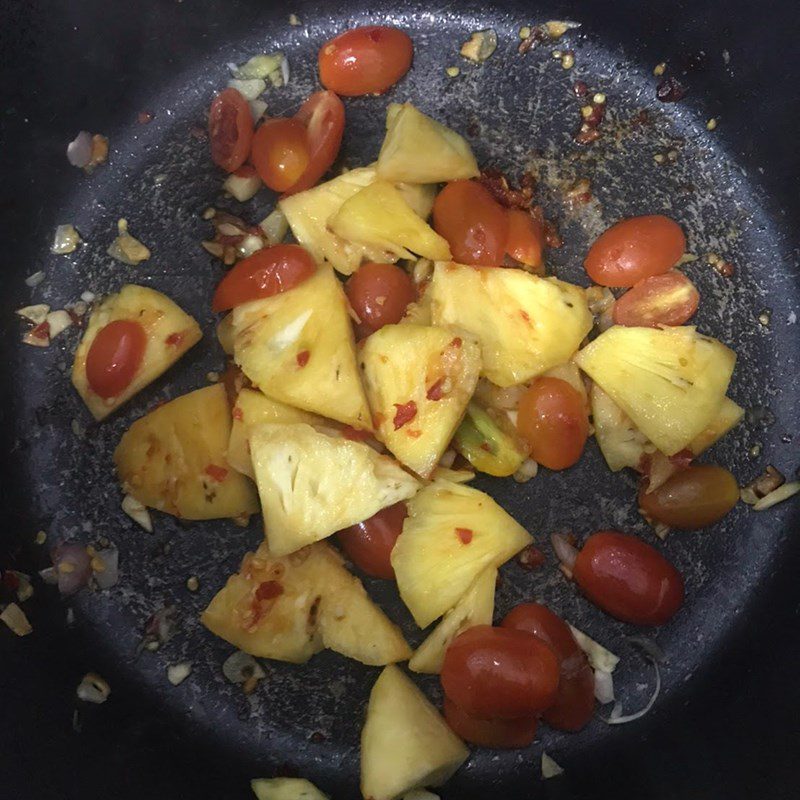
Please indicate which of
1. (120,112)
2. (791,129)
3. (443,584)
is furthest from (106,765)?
(791,129)

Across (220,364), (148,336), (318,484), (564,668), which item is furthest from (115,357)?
(564,668)

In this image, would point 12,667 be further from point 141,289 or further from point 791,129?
point 791,129

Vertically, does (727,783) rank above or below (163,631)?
below

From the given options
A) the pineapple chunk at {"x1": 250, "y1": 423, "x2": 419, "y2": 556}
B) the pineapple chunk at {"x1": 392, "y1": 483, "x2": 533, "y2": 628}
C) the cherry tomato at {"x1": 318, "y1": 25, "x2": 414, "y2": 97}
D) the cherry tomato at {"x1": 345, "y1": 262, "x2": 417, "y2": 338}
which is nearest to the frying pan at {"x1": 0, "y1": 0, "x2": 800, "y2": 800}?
the cherry tomato at {"x1": 318, "y1": 25, "x2": 414, "y2": 97}

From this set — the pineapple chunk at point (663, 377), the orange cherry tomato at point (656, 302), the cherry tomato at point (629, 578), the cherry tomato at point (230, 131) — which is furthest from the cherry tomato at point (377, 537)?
the cherry tomato at point (230, 131)

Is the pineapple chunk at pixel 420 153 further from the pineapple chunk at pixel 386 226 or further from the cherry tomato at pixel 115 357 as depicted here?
the cherry tomato at pixel 115 357

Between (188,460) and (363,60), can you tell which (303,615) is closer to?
(188,460)

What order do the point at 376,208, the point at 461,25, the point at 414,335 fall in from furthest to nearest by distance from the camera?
the point at 461,25, the point at 376,208, the point at 414,335
